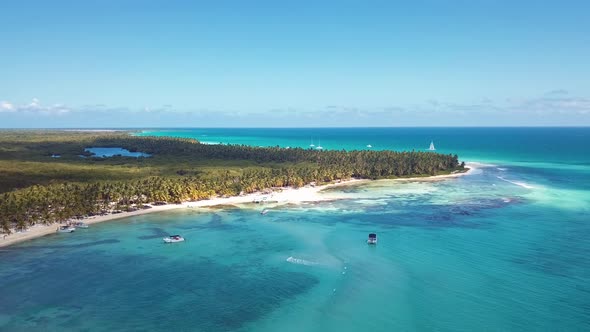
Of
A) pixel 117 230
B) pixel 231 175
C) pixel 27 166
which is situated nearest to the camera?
pixel 117 230

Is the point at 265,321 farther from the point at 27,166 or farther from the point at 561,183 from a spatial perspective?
the point at 27,166

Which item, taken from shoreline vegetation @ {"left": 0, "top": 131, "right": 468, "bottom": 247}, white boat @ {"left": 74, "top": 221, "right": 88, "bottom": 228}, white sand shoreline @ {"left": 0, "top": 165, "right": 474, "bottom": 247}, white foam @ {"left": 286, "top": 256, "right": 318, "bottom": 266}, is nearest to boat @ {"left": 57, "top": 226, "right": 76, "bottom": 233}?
white sand shoreline @ {"left": 0, "top": 165, "right": 474, "bottom": 247}

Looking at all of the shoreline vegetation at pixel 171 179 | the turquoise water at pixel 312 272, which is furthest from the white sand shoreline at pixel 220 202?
the turquoise water at pixel 312 272

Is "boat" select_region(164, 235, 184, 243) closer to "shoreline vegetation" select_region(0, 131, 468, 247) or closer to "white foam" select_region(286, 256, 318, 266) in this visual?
"white foam" select_region(286, 256, 318, 266)

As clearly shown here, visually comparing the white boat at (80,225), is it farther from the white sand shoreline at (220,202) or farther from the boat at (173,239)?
the boat at (173,239)

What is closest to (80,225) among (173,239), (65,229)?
(65,229)

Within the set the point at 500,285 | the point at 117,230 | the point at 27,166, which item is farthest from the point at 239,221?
the point at 27,166
